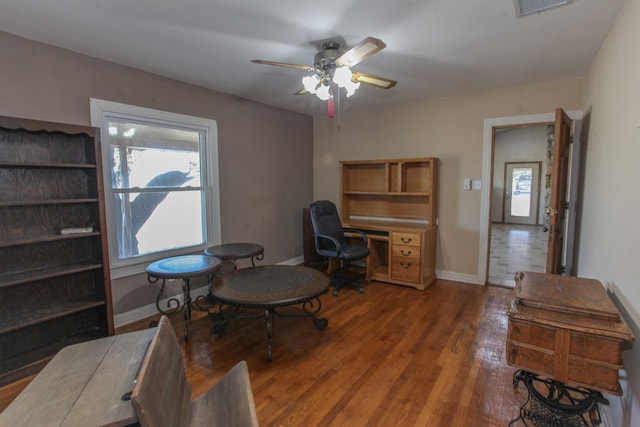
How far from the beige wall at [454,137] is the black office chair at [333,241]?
1.13 meters

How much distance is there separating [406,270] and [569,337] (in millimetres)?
2460

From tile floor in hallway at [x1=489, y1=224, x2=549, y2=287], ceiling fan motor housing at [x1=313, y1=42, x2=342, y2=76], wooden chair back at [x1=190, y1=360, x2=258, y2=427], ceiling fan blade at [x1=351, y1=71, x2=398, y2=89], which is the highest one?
ceiling fan motor housing at [x1=313, y1=42, x2=342, y2=76]

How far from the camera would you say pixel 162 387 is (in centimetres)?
101

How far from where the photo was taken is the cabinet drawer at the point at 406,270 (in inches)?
150

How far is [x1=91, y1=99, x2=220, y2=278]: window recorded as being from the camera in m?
2.82

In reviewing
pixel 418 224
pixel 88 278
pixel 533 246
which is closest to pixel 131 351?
pixel 88 278

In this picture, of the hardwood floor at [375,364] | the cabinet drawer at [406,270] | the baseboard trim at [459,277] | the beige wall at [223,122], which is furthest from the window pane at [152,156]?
the baseboard trim at [459,277]

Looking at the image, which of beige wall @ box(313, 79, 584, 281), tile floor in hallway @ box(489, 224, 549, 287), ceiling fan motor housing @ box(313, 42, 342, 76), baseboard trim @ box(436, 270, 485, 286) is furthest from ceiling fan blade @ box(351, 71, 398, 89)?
tile floor in hallway @ box(489, 224, 549, 287)

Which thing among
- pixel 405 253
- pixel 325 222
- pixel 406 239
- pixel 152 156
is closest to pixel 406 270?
pixel 405 253

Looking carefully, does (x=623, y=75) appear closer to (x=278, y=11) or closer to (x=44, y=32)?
(x=278, y=11)

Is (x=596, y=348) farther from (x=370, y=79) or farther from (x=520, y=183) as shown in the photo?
(x=520, y=183)

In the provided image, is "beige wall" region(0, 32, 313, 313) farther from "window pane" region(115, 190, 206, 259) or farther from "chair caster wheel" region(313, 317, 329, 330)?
"chair caster wheel" region(313, 317, 329, 330)

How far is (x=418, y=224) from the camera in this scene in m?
4.27

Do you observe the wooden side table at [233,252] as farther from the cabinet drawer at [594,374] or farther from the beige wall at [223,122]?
the cabinet drawer at [594,374]
